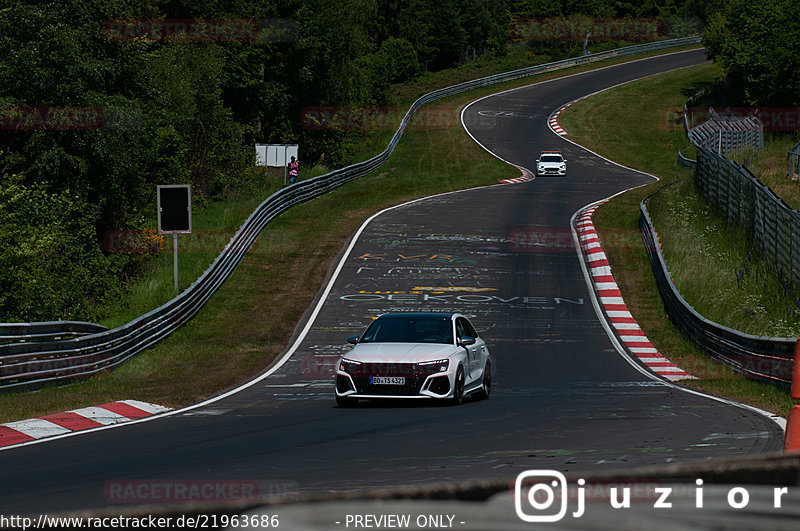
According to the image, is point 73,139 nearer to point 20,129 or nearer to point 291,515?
point 20,129

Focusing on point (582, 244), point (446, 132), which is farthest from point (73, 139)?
point (446, 132)

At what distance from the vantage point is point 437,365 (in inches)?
593

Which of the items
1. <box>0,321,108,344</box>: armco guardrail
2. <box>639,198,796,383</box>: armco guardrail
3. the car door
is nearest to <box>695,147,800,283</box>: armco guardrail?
<box>639,198,796,383</box>: armco guardrail

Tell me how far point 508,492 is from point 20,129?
35579mm

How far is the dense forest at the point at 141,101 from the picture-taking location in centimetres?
3188

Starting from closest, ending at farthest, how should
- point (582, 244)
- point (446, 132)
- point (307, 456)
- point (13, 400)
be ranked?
point (307, 456)
point (13, 400)
point (582, 244)
point (446, 132)

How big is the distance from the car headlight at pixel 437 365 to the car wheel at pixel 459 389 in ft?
0.93

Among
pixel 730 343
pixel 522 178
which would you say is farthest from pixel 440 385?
pixel 522 178

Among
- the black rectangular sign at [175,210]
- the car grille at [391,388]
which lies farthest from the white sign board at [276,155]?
the car grille at [391,388]

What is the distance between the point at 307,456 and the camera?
10195mm

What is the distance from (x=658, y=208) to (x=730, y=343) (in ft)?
66.3

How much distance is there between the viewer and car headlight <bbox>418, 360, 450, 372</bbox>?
15.0m

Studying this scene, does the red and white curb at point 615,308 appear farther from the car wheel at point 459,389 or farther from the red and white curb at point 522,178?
the red and white curb at point 522,178

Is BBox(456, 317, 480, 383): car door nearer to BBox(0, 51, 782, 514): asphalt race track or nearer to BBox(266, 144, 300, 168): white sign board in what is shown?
BBox(0, 51, 782, 514): asphalt race track
